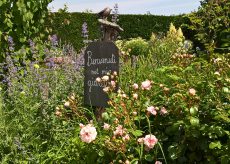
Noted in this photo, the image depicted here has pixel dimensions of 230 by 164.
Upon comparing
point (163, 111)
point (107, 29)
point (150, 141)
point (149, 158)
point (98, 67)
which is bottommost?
point (149, 158)

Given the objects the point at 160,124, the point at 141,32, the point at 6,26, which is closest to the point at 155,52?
the point at 6,26

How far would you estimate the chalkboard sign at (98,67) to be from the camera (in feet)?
14.6

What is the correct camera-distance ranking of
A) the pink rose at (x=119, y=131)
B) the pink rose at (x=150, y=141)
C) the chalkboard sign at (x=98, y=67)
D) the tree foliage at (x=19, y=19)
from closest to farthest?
the pink rose at (x=150, y=141) < the pink rose at (x=119, y=131) < the chalkboard sign at (x=98, y=67) < the tree foliage at (x=19, y=19)

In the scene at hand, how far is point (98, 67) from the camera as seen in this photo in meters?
4.56

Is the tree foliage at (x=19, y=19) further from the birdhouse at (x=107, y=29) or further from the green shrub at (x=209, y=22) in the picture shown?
the green shrub at (x=209, y=22)

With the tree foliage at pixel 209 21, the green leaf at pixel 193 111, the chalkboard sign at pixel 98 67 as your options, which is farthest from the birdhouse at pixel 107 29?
the green leaf at pixel 193 111

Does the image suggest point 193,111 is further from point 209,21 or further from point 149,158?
point 209,21

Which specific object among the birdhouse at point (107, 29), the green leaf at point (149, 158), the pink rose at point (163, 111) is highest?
the birdhouse at point (107, 29)

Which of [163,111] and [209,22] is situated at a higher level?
[209,22]

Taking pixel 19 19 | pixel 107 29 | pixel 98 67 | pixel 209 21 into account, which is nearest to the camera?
pixel 98 67

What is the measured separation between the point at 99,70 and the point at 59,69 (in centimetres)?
131

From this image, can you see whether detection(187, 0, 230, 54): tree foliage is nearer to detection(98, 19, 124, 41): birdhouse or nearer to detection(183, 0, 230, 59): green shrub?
detection(183, 0, 230, 59): green shrub

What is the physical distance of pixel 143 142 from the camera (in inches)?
133

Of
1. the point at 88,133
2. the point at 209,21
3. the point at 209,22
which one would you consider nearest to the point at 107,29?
the point at 209,22
